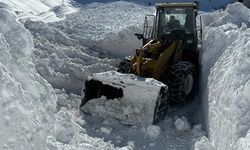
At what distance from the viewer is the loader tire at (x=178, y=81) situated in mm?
8938

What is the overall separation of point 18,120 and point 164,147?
109 inches

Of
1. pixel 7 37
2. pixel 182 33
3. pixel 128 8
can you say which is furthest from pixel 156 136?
pixel 128 8

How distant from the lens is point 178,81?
898cm

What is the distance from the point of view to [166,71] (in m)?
9.32

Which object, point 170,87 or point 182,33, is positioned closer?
point 170,87

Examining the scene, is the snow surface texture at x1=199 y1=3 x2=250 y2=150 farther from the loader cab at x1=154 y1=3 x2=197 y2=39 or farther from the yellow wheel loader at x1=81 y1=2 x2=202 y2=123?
the loader cab at x1=154 y1=3 x2=197 y2=39

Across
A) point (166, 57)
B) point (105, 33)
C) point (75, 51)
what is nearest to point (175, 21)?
point (166, 57)

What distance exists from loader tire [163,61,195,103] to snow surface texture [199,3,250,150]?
0.36m

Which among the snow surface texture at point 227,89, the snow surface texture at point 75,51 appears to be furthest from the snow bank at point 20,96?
the snow surface texture at point 75,51

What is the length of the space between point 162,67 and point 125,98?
1353 millimetres

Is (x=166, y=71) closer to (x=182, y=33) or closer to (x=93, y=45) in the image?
(x=182, y=33)

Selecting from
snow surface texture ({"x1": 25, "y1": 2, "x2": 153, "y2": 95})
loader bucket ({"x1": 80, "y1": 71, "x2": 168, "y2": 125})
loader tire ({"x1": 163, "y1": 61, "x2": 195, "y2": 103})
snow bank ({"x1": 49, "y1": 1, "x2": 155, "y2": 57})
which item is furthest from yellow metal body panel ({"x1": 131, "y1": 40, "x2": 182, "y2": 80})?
snow bank ({"x1": 49, "y1": 1, "x2": 155, "y2": 57})

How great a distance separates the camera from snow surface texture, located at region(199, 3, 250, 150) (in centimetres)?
534

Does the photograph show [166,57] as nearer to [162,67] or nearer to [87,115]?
[162,67]
